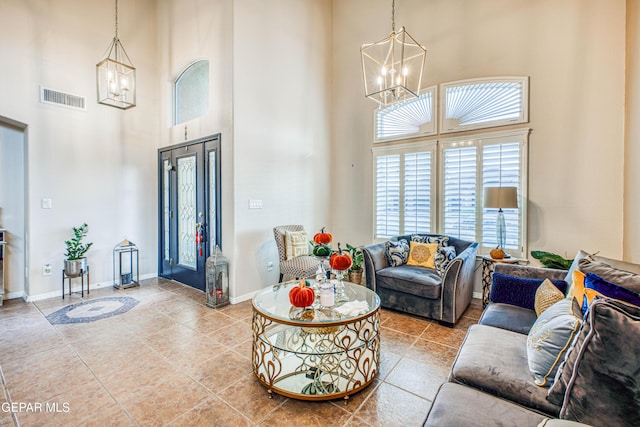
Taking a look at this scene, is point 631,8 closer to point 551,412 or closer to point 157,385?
point 551,412

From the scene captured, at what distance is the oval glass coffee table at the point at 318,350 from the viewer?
2.08 meters

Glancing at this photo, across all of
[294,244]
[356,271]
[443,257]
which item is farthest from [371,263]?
[294,244]

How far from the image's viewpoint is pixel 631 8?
315cm

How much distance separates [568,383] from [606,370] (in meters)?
0.16

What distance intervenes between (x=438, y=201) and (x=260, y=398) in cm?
354

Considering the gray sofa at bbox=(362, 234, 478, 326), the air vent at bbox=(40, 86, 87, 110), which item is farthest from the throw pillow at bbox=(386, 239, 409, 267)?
the air vent at bbox=(40, 86, 87, 110)

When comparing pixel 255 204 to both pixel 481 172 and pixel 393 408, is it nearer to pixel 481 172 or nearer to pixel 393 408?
pixel 393 408

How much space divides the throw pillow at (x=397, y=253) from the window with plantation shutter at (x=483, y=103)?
184 cm

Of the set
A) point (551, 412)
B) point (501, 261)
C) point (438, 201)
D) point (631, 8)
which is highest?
point (631, 8)

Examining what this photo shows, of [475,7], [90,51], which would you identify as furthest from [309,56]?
[90,51]

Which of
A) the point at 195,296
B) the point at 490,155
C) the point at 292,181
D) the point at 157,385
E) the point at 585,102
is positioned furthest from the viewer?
the point at 292,181

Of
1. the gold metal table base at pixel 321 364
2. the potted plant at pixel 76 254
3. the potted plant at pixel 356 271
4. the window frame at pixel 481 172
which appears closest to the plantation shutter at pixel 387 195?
the potted plant at pixel 356 271

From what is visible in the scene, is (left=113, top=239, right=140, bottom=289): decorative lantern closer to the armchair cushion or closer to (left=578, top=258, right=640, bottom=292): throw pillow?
the armchair cushion

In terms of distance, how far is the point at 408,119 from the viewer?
184 inches
